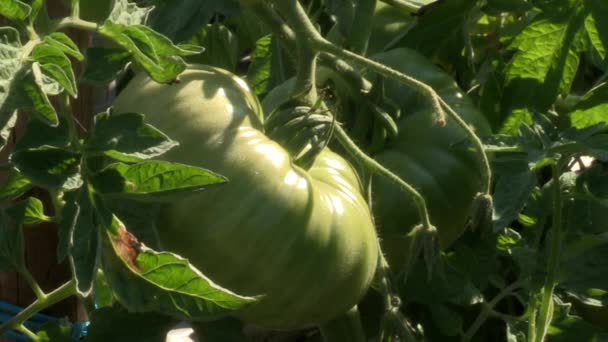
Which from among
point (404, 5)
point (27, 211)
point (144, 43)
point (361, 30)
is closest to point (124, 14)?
point (144, 43)

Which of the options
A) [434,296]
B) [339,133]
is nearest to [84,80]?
[339,133]

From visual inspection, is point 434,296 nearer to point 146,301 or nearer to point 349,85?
point 349,85

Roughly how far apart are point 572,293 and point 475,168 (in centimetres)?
16

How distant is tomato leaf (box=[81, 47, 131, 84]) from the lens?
2.47 feet

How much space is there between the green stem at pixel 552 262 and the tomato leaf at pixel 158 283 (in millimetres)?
381

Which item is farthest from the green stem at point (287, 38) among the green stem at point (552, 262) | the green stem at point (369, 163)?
the green stem at point (552, 262)

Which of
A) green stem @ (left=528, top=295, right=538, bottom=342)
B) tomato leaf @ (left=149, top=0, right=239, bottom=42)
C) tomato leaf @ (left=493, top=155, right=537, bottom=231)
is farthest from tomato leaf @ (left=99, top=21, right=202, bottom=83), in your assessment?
green stem @ (left=528, top=295, right=538, bottom=342)

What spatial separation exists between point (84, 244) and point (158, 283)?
0.06 metres

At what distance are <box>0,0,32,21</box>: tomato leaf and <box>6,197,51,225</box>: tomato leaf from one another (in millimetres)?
277

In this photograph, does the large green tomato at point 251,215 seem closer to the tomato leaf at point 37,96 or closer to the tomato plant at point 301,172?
the tomato plant at point 301,172

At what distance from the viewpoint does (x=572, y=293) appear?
→ 1052mm

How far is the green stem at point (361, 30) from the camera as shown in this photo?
3.53ft

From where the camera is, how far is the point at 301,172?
853 mm

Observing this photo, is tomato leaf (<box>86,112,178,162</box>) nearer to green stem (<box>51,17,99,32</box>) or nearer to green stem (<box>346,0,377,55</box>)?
green stem (<box>51,17,99,32</box>)
